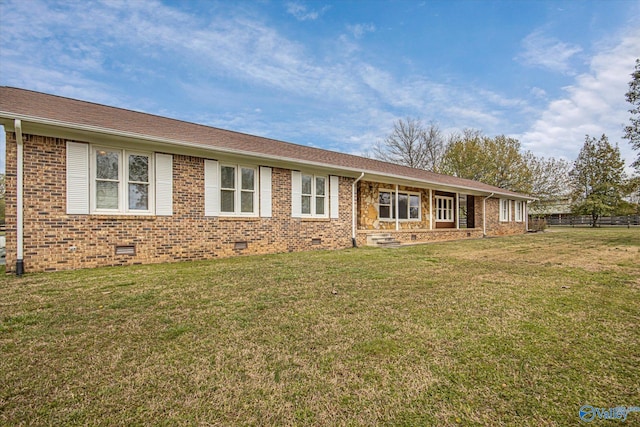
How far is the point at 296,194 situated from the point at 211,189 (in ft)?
9.32

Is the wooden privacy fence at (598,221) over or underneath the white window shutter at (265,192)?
underneath

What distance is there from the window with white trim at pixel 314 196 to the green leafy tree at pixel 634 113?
17331 mm

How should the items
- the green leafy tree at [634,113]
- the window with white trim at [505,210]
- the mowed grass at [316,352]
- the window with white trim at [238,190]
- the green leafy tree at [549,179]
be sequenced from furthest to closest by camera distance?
1. the green leafy tree at [549,179]
2. the window with white trim at [505,210]
3. the green leafy tree at [634,113]
4. the window with white trim at [238,190]
5. the mowed grass at [316,352]

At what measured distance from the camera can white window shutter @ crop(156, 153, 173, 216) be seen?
741 centimetres

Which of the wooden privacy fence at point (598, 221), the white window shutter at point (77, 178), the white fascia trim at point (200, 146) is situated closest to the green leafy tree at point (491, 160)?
the wooden privacy fence at point (598, 221)

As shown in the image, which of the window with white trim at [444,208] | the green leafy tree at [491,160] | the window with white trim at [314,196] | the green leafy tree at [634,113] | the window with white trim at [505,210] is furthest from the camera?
the green leafy tree at [491,160]

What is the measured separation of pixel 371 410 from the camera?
1.81 m

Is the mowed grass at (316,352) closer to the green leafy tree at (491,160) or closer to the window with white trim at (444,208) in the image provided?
the window with white trim at (444,208)

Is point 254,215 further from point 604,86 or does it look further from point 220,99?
point 604,86

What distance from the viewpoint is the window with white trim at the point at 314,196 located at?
33.9 feet

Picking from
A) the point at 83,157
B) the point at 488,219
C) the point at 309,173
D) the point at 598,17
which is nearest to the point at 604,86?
the point at 598,17

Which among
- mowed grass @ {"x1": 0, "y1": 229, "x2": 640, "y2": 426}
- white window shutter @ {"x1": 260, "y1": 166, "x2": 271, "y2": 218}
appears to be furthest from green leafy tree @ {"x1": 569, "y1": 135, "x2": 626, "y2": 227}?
white window shutter @ {"x1": 260, "y1": 166, "x2": 271, "y2": 218}

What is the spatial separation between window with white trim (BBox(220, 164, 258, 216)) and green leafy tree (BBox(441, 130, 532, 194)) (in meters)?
29.4

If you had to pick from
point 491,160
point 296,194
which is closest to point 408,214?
point 296,194
